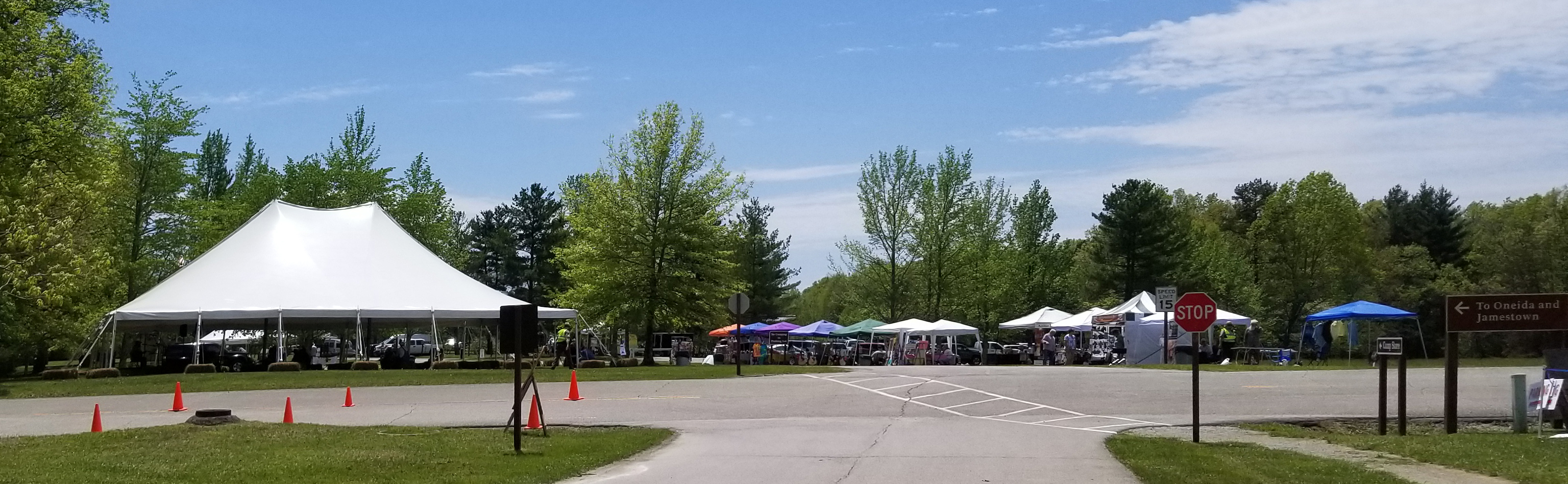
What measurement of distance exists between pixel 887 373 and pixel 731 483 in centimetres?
2002

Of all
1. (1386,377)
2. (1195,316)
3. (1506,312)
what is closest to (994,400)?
(1195,316)

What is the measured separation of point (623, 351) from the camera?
211ft

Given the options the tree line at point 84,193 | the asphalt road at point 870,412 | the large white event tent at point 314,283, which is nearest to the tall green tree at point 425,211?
the tree line at point 84,193

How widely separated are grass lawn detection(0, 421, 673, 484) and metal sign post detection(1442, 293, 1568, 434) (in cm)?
1073

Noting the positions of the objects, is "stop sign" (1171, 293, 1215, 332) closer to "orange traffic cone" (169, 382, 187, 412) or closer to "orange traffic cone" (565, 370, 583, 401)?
"orange traffic cone" (565, 370, 583, 401)

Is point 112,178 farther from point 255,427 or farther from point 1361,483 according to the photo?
point 1361,483

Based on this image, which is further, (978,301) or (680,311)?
(978,301)

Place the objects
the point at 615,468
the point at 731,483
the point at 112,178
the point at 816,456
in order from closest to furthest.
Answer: the point at 731,483 < the point at 615,468 < the point at 816,456 < the point at 112,178

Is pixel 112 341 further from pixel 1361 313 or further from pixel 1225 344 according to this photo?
pixel 1361 313

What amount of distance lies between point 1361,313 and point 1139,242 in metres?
28.0

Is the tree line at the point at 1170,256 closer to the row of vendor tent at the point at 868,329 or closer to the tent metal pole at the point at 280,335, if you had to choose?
the row of vendor tent at the point at 868,329

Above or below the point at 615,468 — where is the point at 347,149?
above

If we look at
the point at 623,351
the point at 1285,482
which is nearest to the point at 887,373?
the point at 1285,482

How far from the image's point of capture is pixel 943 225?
6419cm
